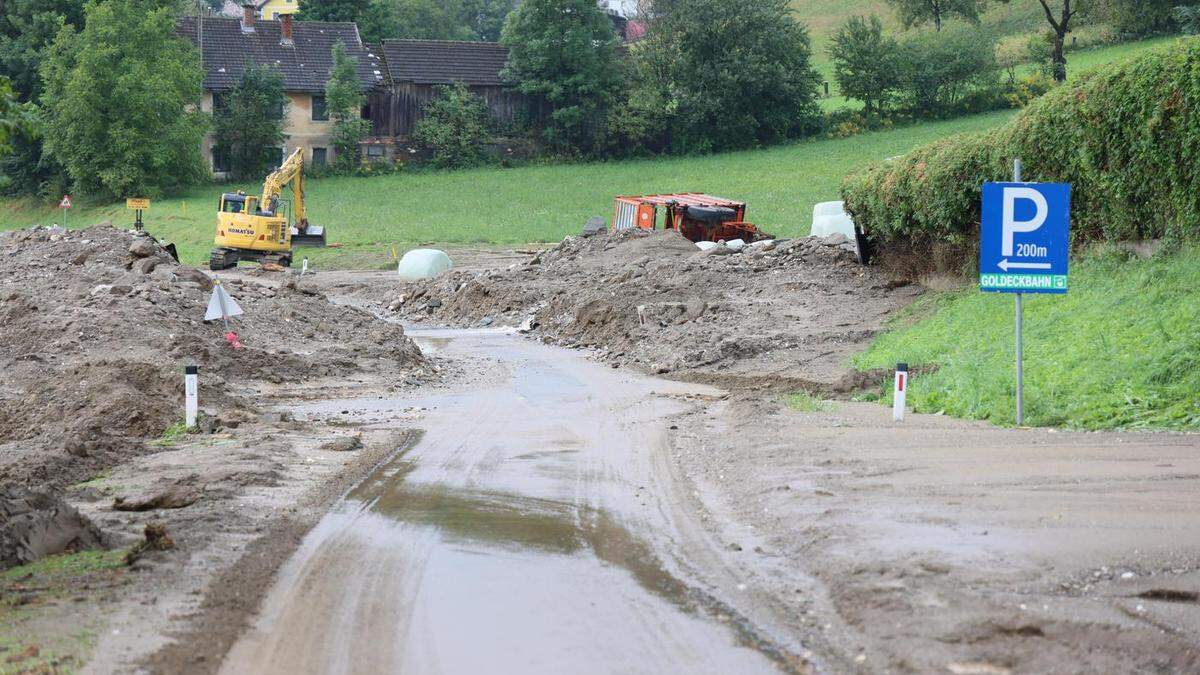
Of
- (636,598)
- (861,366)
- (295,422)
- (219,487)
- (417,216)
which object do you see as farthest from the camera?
(417,216)

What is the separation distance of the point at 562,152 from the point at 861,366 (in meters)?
58.4

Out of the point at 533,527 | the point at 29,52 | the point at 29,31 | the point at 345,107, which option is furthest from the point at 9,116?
the point at 29,31

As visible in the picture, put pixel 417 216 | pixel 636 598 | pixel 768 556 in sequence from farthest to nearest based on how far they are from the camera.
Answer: pixel 417 216 → pixel 768 556 → pixel 636 598

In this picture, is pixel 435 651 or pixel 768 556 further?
pixel 768 556

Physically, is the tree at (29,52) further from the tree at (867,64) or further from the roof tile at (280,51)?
the tree at (867,64)

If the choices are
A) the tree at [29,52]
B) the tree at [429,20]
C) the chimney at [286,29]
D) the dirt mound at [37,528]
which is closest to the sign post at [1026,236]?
the dirt mound at [37,528]

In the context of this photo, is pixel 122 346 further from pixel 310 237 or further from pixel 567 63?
pixel 567 63

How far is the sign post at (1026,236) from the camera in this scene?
45.4ft

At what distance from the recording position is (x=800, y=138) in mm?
75938

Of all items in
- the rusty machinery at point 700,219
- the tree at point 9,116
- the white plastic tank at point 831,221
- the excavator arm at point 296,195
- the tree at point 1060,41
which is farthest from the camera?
the tree at point 1060,41

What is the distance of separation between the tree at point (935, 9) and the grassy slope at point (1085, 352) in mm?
67201

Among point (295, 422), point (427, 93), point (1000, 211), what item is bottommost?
point (295, 422)

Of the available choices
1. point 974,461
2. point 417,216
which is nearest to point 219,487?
point 974,461

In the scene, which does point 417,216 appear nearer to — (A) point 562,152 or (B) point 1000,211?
(A) point 562,152
